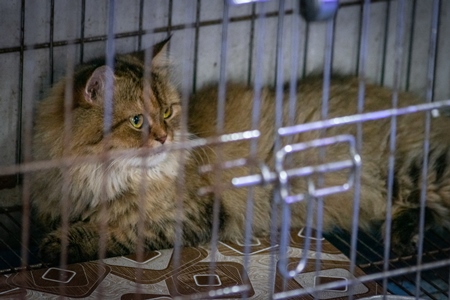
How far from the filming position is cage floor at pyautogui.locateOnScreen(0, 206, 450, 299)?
105 inches

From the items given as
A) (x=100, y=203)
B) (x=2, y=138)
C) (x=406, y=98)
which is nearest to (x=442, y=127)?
(x=406, y=98)

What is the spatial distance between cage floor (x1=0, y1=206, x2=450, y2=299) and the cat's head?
37cm

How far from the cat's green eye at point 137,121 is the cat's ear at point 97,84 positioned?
10 cm

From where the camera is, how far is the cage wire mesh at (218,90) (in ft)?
8.11

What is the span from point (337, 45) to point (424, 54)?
36 cm

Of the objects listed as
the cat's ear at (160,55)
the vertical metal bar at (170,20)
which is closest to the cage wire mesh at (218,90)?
the vertical metal bar at (170,20)

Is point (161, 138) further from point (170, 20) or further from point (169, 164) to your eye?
point (170, 20)

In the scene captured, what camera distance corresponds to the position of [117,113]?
97.3 inches

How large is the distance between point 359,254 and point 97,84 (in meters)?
1.00

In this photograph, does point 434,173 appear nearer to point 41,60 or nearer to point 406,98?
point 406,98

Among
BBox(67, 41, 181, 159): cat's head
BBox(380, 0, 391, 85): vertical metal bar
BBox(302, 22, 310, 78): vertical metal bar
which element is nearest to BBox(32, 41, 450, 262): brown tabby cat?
BBox(67, 41, 181, 159): cat's head

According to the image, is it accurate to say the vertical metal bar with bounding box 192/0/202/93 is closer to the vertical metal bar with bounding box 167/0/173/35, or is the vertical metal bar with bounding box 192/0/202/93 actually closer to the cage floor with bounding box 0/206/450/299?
the vertical metal bar with bounding box 167/0/173/35

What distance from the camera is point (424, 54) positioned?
3322 mm

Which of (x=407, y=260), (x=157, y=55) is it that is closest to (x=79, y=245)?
(x=157, y=55)
